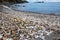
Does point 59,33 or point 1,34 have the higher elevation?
point 1,34

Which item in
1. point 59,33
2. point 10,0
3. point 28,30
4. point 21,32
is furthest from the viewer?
point 10,0

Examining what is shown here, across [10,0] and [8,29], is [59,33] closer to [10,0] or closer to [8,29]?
[8,29]

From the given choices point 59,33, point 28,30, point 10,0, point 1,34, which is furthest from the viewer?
point 10,0

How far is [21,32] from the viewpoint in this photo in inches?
189

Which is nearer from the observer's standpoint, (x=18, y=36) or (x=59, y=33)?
(x=18, y=36)

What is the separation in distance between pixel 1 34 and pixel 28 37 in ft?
2.41

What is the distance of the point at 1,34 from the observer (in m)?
4.43

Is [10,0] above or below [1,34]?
below

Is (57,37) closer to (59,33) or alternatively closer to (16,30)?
(59,33)

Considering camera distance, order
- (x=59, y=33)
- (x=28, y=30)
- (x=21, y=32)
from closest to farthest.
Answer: (x=21, y=32)
(x=28, y=30)
(x=59, y=33)

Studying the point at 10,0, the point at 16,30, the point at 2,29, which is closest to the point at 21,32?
the point at 16,30

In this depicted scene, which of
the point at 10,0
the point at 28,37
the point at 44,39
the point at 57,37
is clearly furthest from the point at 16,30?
the point at 10,0

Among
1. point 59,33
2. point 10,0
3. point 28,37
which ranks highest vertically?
point 28,37

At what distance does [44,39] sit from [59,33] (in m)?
1.17
